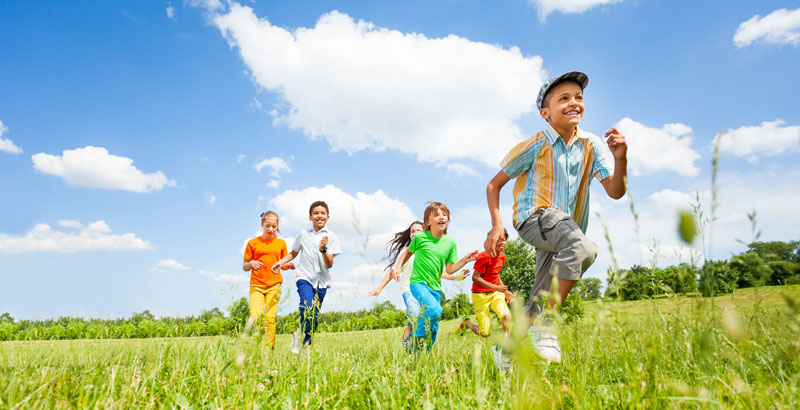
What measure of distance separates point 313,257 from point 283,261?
48 cm

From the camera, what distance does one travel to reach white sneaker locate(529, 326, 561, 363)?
9.67 ft

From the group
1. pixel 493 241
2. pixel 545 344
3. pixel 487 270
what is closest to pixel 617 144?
pixel 493 241

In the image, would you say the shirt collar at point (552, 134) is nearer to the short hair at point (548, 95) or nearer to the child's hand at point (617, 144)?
the short hair at point (548, 95)

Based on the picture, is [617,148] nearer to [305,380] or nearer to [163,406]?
[305,380]

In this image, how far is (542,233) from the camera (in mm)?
3375

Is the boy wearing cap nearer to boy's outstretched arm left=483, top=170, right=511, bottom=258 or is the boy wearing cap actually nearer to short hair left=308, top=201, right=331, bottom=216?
boy's outstretched arm left=483, top=170, right=511, bottom=258

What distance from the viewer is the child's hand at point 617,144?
3217 mm

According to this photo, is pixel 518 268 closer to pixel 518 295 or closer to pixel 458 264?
pixel 458 264

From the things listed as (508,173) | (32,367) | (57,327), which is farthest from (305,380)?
(57,327)

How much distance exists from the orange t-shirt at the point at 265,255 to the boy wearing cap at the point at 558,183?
511 centimetres

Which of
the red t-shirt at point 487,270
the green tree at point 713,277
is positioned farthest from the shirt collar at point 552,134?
the red t-shirt at point 487,270

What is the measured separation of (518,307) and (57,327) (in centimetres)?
1451

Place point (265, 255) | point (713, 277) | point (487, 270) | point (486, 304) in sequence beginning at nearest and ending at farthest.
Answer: point (713, 277), point (486, 304), point (487, 270), point (265, 255)

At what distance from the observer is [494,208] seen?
365cm
